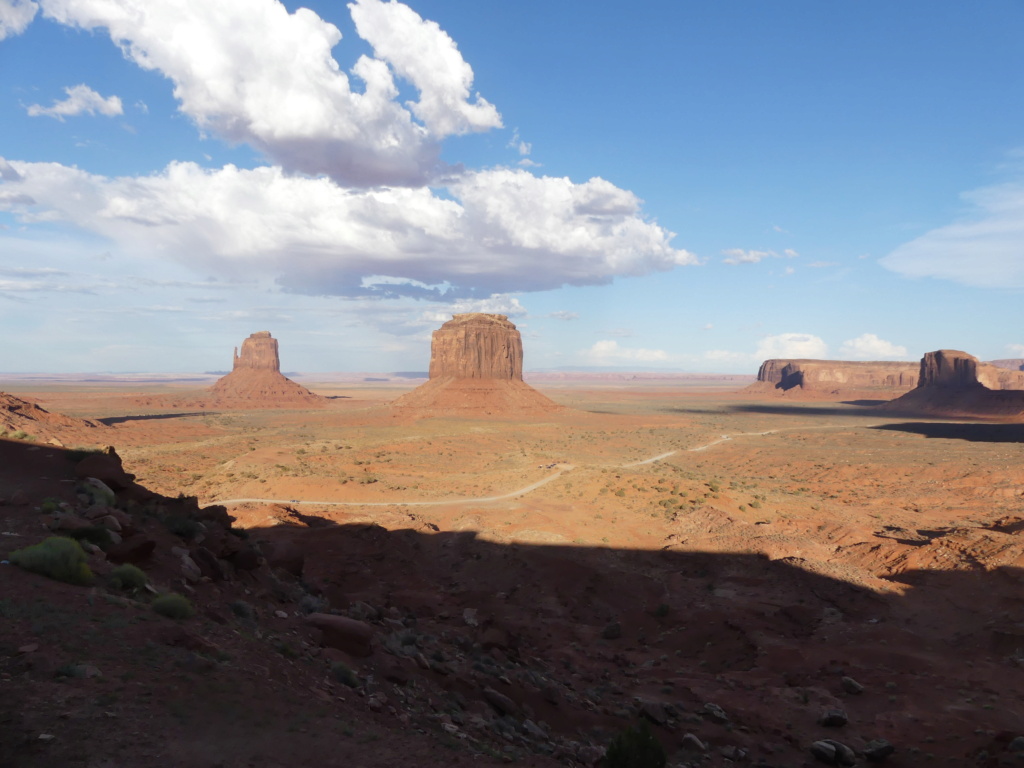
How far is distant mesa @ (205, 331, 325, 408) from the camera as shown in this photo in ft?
454

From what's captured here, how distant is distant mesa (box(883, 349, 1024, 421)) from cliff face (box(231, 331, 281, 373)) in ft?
501

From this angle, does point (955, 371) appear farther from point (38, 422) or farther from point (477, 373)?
point (38, 422)

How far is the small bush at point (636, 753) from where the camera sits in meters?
8.30

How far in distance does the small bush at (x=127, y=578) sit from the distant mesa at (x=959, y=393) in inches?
5328

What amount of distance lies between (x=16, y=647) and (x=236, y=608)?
397cm

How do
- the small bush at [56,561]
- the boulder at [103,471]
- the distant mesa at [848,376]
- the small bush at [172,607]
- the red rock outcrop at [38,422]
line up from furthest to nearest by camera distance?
the distant mesa at [848,376] < the red rock outcrop at [38,422] < the boulder at [103,471] < the small bush at [172,607] < the small bush at [56,561]

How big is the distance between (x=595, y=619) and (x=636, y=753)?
38.1ft

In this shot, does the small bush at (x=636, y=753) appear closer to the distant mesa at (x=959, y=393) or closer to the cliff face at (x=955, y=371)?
the distant mesa at (x=959, y=393)

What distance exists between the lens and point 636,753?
8352 mm

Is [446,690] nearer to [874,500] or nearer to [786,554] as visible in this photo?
[786,554]

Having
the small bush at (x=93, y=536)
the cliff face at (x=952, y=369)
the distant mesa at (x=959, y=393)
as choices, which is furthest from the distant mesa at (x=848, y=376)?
the small bush at (x=93, y=536)

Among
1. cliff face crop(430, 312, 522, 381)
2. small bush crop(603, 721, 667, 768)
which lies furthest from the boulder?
cliff face crop(430, 312, 522, 381)

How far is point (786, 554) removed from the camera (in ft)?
79.6

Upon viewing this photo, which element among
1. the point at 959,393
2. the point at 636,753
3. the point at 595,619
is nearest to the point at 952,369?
the point at 959,393
